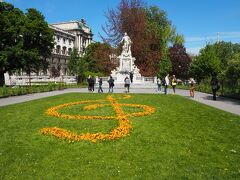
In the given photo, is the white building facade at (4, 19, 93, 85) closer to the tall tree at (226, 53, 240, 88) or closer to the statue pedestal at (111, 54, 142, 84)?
the statue pedestal at (111, 54, 142, 84)

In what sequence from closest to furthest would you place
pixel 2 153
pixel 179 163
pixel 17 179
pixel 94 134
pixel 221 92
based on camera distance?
pixel 17 179 < pixel 179 163 < pixel 2 153 < pixel 94 134 < pixel 221 92

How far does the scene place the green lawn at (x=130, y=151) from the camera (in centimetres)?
784

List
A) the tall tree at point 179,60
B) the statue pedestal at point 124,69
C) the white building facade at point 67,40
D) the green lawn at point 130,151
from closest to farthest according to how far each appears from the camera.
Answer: the green lawn at point 130,151 < the statue pedestal at point 124,69 < the tall tree at point 179,60 < the white building facade at point 67,40

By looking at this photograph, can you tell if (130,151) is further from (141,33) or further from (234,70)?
(141,33)

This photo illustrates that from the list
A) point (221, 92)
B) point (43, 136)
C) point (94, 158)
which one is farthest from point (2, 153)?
point (221, 92)

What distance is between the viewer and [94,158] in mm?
8922

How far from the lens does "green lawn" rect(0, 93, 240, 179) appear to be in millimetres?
7836

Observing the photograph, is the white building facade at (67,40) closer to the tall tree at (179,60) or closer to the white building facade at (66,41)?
the white building facade at (66,41)

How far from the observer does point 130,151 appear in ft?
31.2

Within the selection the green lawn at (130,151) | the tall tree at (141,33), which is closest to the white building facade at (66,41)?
the tall tree at (141,33)

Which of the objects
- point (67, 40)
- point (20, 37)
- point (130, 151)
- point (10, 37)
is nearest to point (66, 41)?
point (67, 40)

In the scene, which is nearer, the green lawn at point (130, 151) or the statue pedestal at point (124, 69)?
the green lawn at point (130, 151)

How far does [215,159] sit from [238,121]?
6.72m

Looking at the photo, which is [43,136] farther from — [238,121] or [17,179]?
[238,121]
